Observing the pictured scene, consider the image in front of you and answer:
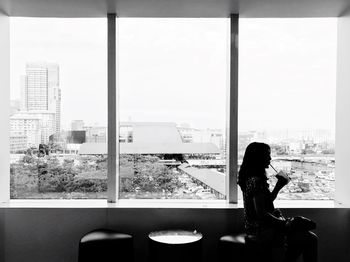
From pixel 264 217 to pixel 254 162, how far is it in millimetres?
437

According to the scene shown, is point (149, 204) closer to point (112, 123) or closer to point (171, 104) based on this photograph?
point (112, 123)

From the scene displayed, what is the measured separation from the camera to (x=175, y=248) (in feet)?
10.4

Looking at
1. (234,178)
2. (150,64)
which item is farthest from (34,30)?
(234,178)

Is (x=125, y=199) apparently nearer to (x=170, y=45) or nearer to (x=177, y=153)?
(x=177, y=153)

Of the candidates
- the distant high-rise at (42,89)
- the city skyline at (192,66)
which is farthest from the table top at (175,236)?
the distant high-rise at (42,89)

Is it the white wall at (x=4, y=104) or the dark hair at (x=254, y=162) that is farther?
the white wall at (x=4, y=104)

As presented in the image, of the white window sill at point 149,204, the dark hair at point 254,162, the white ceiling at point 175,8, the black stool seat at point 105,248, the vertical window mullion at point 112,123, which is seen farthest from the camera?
the vertical window mullion at point 112,123

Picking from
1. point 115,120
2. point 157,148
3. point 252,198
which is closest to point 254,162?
point 252,198

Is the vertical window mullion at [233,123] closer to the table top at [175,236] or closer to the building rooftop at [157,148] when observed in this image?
the building rooftop at [157,148]

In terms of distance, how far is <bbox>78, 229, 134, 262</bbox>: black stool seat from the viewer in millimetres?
3309

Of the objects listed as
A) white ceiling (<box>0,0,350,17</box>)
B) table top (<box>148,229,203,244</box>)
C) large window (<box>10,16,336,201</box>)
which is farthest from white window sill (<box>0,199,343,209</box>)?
white ceiling (<box>0,0,350,17</box>)

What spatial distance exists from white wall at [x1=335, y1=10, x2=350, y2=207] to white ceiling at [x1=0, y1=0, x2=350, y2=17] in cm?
25

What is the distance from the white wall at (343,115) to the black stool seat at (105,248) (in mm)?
2356

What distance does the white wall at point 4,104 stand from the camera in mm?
3955
